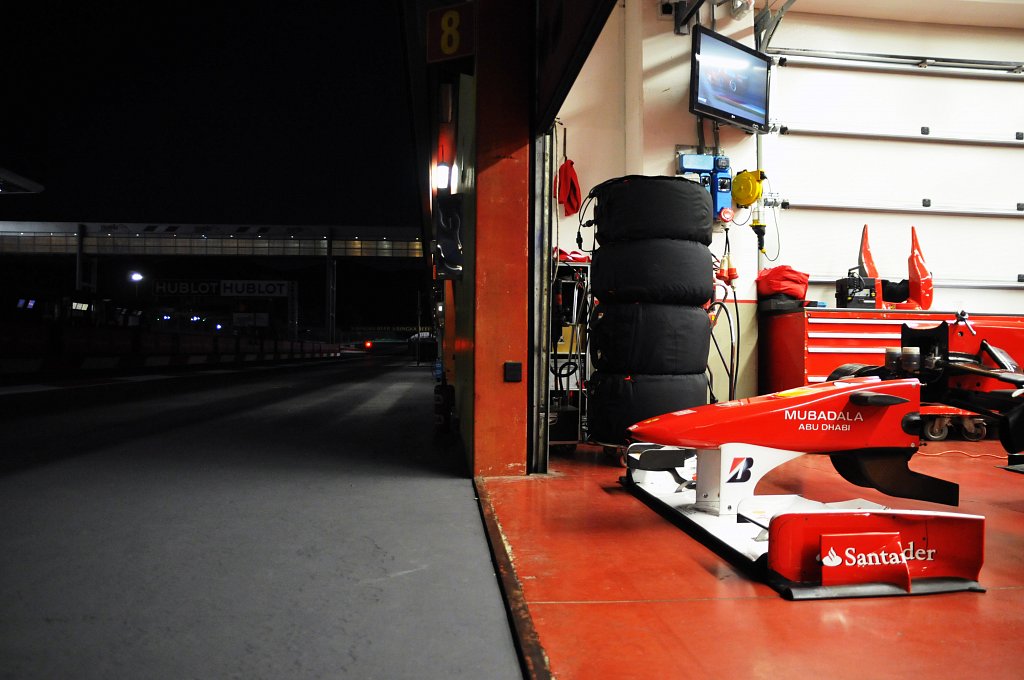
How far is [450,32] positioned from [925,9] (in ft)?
18.0

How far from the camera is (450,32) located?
12.6 feet

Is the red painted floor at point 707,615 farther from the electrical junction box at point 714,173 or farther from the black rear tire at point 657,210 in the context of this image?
the electrical junction box at point 714,173

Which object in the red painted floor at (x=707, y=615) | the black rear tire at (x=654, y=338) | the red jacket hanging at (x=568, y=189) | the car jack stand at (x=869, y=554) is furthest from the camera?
the red jacket hanging at (x=568, y=189)

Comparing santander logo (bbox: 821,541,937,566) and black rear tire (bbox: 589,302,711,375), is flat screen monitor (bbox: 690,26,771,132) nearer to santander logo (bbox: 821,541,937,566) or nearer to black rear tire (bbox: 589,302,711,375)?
black rear tire (bbox: 589,302,711,375)

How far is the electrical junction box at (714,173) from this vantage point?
18.5ft

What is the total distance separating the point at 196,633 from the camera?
1556 mm

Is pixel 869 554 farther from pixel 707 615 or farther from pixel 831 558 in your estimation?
pixel 707 615

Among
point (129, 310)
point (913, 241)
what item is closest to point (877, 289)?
point (913, 241)

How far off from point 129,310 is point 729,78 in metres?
18.4

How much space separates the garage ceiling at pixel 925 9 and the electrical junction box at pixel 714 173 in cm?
189

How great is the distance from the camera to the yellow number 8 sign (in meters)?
3.73

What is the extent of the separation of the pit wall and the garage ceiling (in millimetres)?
86

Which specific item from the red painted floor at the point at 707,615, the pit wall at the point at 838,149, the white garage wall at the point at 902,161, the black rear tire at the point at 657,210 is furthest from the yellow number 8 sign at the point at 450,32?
the white garage wall at the point at 902,161

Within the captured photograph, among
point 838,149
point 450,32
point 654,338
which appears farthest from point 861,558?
point 838,149
